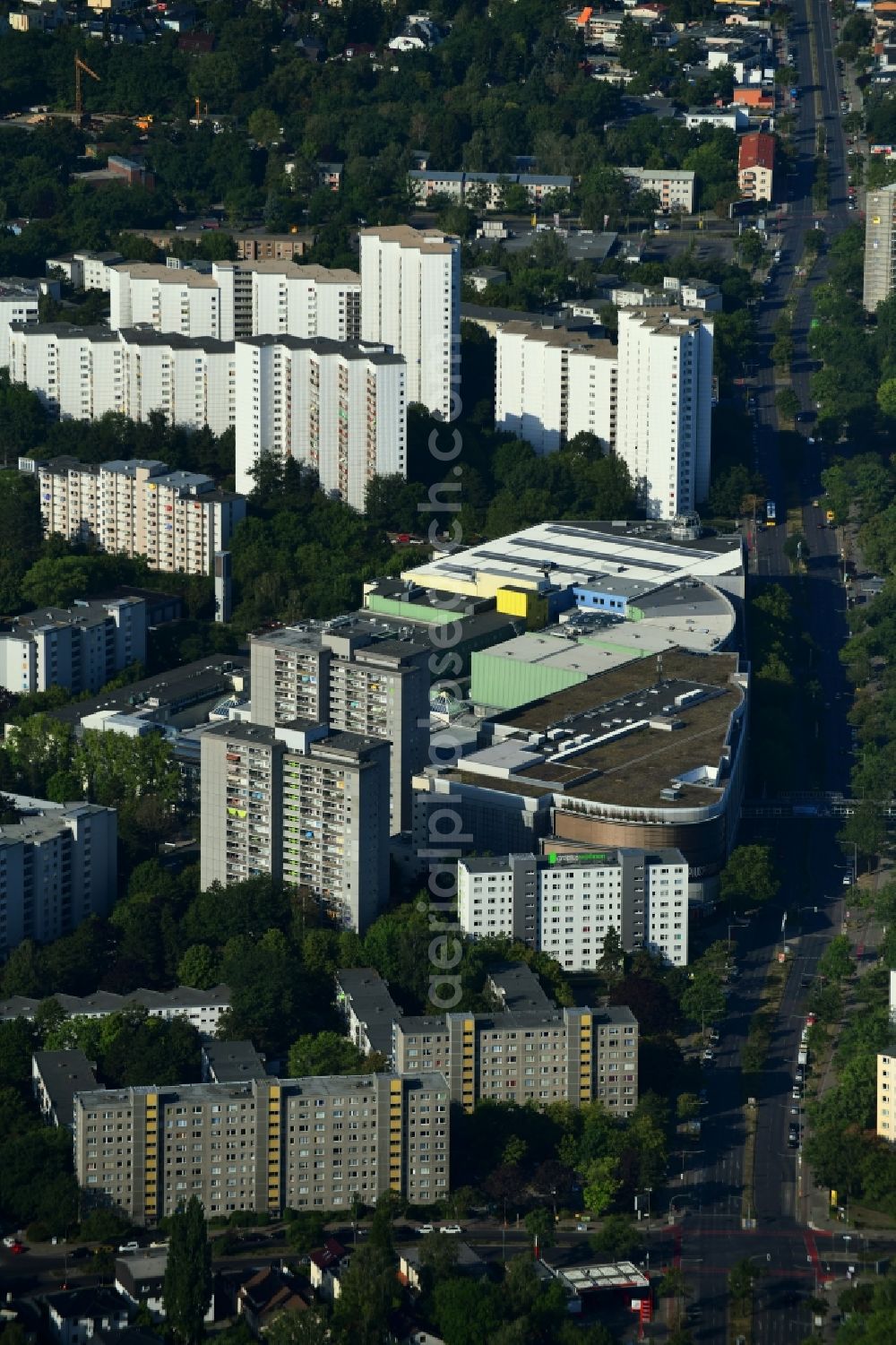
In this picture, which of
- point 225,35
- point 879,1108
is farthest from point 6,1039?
point 225,35

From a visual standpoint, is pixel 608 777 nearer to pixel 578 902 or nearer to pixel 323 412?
pixel 578 902

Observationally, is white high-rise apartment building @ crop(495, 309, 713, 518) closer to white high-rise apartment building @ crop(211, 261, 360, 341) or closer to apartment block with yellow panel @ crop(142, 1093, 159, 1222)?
white high-rise apartment building @ crop(211, 261, 360, 341)

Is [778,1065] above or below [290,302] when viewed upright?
below

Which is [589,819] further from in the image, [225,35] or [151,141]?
[225,35]

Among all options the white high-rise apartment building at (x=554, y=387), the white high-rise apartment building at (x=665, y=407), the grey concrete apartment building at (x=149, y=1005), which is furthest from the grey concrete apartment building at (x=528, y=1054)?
the white high-rise apartment building at (x=554, y=387)

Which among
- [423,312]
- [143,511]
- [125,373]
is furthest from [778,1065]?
[125,373]

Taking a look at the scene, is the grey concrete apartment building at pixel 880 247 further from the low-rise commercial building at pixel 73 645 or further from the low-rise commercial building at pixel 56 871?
the low-rise commercial building at pixel 56 871
